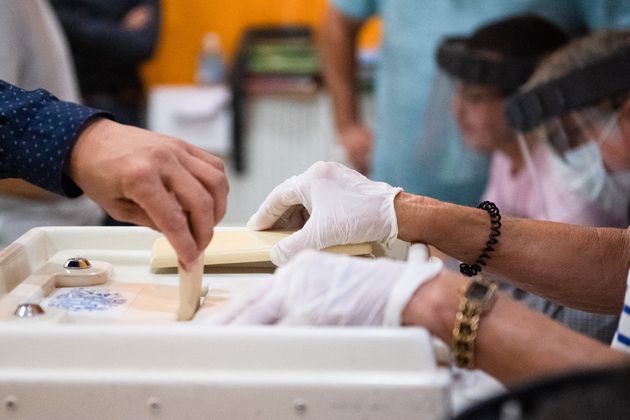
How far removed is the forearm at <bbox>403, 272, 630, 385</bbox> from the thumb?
21 centimetres

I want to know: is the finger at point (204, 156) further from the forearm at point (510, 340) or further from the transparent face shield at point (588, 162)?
the transparent face shield at point (588, 162)

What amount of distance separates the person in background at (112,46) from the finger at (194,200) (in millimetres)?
Answer: 1959

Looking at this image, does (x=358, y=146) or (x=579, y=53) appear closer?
(x=579, y=53)

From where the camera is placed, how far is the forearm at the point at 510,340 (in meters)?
0.71

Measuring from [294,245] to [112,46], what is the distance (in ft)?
7.13

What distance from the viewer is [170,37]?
10.9 ft

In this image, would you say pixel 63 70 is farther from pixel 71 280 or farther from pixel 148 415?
pixel 148 415

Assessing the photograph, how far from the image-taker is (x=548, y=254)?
1.04m

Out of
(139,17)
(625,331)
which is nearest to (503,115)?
(625,331)

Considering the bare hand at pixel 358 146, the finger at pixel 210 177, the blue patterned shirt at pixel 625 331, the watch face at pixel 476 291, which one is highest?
the finger at pixel 210 177

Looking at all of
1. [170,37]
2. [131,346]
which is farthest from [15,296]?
[170,37]

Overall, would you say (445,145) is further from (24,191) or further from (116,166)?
(116,166)

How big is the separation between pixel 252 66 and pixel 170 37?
0.44 metres

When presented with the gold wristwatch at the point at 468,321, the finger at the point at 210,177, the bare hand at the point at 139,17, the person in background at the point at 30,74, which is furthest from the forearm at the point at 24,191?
the bare hand at the point at 139,17
